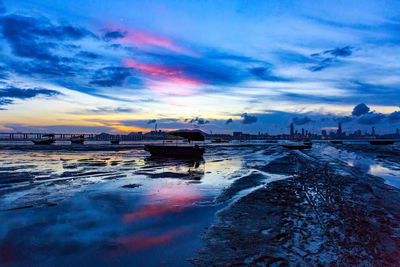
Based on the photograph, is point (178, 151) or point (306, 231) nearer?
point (306, 231)

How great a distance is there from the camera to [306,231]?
6.55 metres

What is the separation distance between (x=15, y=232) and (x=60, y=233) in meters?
1.28

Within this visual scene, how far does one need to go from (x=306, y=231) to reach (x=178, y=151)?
2724cm

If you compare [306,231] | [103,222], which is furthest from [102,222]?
[306,231]

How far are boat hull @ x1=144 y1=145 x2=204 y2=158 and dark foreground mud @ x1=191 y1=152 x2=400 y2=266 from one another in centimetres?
2067

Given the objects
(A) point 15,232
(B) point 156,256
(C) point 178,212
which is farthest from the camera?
(C) point 178,212

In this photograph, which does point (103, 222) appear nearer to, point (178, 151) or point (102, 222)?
point (102, 222)

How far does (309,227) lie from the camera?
22.5 ft

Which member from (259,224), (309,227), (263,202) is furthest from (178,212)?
(309,227)

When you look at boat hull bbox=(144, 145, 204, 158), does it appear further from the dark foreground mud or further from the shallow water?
the dark foreground mud

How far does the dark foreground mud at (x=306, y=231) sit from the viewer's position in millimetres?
5031

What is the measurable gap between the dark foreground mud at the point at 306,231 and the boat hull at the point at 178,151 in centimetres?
2067

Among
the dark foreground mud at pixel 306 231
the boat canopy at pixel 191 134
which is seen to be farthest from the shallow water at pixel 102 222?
the boat canopy at pixel 191 134

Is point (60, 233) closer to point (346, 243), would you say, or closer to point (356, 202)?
point (346, 243)
